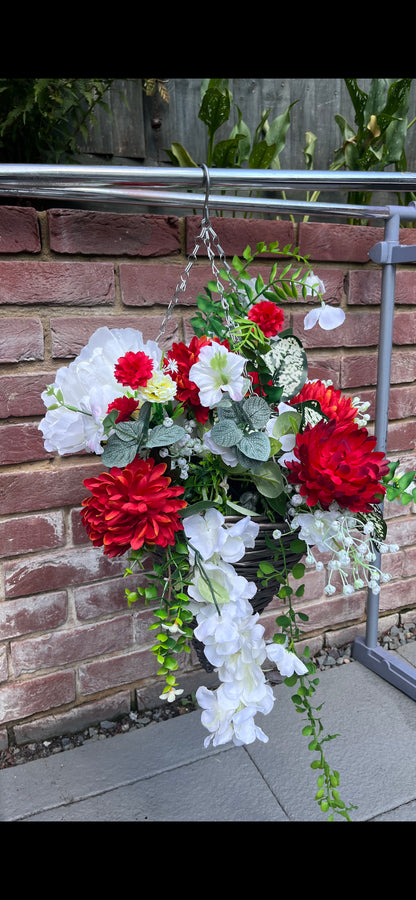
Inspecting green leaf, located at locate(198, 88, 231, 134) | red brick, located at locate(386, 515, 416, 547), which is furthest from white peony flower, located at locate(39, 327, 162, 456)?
red brick, located at locate(386, 515, 416, 547)

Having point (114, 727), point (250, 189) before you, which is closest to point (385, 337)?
point (250, 189)

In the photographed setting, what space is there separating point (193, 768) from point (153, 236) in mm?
1091

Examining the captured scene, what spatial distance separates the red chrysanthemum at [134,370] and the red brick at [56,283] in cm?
45

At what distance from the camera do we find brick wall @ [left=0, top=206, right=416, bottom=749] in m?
1.06

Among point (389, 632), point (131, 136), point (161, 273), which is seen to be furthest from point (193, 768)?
point (131, 136)

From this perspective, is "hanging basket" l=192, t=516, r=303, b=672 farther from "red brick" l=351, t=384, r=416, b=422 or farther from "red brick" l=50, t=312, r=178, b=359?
"red brick" l=351, t=384, r=416, b=422

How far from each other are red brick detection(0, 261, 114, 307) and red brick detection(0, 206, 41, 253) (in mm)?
27

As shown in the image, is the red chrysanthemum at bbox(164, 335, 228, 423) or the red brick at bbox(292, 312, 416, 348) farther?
the red brick at bbox(292, 312, 416, 348)

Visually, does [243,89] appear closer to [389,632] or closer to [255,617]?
[255,617]

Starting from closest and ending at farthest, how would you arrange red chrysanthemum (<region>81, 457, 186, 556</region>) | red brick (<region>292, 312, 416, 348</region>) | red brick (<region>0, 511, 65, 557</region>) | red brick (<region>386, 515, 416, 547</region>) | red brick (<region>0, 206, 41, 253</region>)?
1. red chrysanthemum (<region>81, 457, 186, 556</region>)
2. red brick (<region>0, 206, 41, 253</region>)
3. red brick (<region>0, 511, 65, 557</region>)
4. red brick (<region>292, 312, 416, 348</region>)
5. red brick (<region>386, 515, 416, 547</region>)

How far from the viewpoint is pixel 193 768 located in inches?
44.9

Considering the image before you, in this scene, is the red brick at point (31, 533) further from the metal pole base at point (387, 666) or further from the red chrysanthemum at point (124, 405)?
the metal pole base at point (387, 666)

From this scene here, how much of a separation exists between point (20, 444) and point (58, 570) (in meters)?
0.28

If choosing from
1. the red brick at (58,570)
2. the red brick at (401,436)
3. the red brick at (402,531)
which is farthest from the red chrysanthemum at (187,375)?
the red brick at (402,531)
